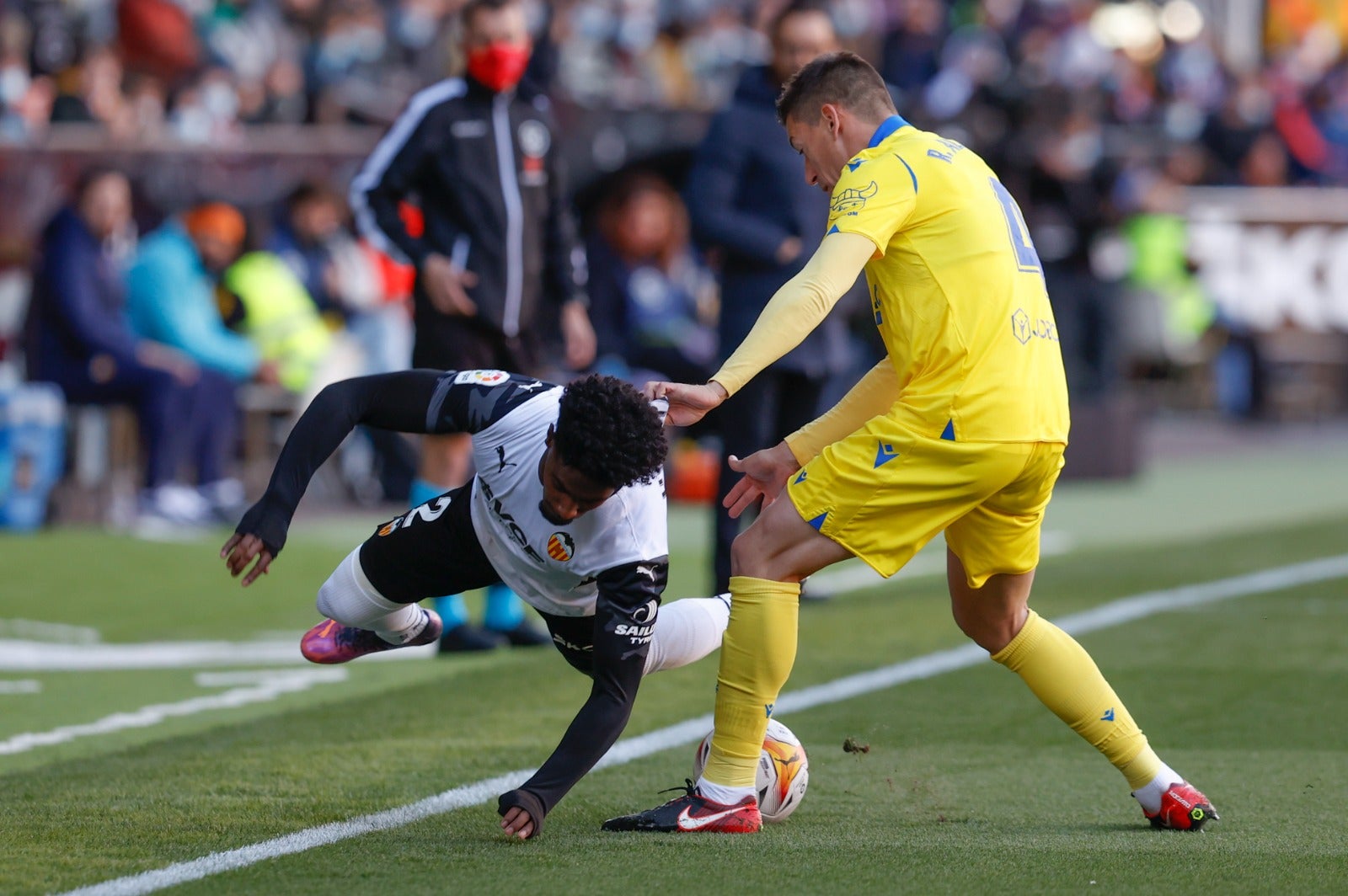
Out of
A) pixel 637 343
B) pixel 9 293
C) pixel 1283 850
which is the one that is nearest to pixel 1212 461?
pixel 637 343

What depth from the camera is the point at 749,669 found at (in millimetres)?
4367

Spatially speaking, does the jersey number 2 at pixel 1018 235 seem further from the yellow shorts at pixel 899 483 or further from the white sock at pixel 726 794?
the white sock at pixel 726 794

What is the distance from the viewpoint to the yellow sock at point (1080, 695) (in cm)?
454

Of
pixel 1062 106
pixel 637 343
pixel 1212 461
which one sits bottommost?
pixel 1212 461

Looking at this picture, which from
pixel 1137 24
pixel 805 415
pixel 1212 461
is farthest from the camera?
pixel 1137 24

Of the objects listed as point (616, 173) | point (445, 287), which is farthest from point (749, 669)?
point (616, 173)

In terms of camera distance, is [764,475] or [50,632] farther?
[50,632]

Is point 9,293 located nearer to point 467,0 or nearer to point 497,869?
point 467,0

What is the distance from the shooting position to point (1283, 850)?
13.9ft

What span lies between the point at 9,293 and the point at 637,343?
13.7 feet

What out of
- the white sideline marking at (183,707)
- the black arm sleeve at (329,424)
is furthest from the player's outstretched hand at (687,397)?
the white sideline marking at (183,707)

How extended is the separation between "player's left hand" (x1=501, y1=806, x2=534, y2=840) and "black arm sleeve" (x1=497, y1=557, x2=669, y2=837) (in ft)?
0.06

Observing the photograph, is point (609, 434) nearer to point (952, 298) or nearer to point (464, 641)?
point (952, 298)

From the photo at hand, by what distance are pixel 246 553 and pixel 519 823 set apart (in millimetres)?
858
